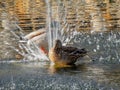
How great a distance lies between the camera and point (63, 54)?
62.0ft

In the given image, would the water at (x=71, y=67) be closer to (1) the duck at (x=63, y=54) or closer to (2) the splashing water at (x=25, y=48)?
(2) the splashing water at (x=25, y=48)

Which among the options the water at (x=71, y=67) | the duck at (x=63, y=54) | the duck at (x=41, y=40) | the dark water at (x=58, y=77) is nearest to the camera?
the dark water at (x=58, y=77)

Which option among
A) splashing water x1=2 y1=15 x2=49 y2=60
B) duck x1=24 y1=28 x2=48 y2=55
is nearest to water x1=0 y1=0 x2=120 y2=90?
splashing water x1=2 y1=15 x2=49 y2=60

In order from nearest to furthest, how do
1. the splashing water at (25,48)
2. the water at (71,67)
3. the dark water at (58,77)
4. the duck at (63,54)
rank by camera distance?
the dark water at (58,77), the water at (71,67), the duck at (63,54), the splashing water at (25,48)

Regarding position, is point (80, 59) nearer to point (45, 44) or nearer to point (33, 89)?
point (45, 44)

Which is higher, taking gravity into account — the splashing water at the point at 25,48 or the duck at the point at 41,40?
the duck at the point at 41,40

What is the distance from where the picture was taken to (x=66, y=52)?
740 inches

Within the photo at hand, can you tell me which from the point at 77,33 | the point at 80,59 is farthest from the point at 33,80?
the point at 77,33

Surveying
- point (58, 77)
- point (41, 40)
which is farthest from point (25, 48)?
point (58, 77)

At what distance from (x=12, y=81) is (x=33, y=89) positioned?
106 centimetres

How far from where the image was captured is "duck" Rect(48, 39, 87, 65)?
18891 mm

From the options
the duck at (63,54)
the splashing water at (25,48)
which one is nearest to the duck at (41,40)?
the splashing water at (25,48)

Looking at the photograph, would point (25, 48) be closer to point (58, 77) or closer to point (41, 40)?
point (41, 40)

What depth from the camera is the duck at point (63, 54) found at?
1889 cm
